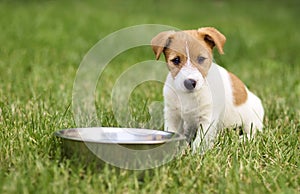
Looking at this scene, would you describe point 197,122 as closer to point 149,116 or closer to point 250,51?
point 149,116

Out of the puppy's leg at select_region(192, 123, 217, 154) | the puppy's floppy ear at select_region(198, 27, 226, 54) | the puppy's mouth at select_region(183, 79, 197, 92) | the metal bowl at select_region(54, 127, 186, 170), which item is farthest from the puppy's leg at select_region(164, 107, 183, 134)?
the metal bowl at select_region(54, 127, 186, 170)

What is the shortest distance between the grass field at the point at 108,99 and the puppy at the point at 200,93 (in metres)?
0.17

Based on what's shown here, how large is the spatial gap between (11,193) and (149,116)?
2.04 meters

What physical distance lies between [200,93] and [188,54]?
1.33 ft

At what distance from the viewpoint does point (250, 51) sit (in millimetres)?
9242

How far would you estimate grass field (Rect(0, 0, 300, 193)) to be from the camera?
10.5 ft

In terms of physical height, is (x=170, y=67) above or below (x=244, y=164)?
above

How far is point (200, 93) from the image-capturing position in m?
4.24

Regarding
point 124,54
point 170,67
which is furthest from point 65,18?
point 170,67

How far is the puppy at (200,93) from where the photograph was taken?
156 inches

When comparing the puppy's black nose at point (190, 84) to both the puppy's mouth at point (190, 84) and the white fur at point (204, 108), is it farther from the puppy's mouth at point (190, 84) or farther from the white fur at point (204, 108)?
the white fur at point (204, 108)

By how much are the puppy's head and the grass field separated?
1.67 feet

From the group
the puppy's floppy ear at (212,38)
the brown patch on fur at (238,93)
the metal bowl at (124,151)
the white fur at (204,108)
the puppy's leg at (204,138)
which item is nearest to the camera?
the metal bowl at (124,151)

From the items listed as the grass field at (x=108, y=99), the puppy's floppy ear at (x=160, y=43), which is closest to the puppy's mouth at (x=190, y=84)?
the puppy's floppy ear at (x=160, y=43)
